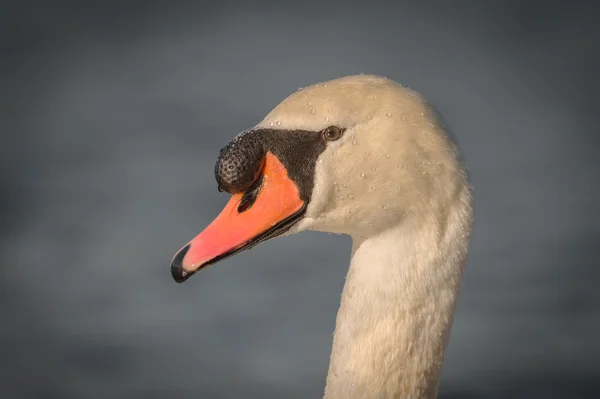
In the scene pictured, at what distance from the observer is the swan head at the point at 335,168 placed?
2467 mm

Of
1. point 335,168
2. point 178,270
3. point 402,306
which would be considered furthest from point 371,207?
point 178,270

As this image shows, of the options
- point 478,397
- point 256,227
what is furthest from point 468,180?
point 478,397

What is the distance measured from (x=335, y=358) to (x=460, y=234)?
1.56ft

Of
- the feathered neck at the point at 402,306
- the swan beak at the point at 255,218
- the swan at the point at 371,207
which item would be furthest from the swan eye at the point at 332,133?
the feathered neck at the point at 402,306

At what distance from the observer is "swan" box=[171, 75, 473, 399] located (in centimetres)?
246

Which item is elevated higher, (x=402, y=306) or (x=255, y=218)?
(x=255, y=218)

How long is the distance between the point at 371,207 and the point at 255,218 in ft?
0.95

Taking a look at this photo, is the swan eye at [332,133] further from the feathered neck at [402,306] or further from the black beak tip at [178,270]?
the black beak tip at [178,270]

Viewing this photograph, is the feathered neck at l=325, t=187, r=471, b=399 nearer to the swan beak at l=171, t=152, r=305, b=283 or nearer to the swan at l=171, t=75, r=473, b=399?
the swan at l=171, t=75, r=473, b=399

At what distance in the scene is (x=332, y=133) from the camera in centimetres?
251

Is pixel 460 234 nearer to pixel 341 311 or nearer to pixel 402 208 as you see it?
pixel 402 208

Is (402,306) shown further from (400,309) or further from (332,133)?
(332,133)

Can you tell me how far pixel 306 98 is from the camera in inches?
98.0

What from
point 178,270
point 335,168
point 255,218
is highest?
point 335,168
